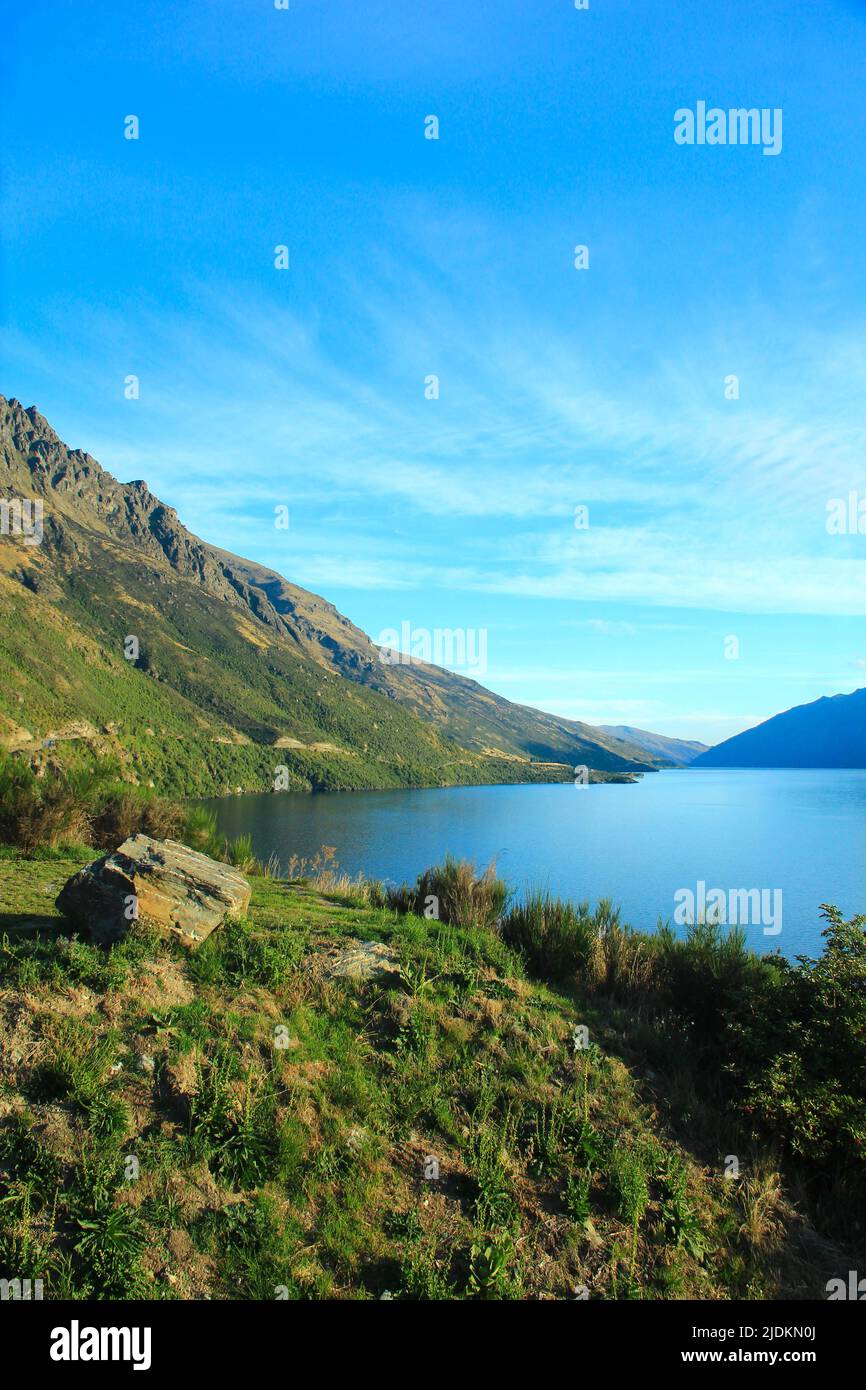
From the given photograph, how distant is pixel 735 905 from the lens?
107 ft

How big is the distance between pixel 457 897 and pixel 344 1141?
20.5 ft

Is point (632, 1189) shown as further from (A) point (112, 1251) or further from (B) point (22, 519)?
(B) point (22, 519)

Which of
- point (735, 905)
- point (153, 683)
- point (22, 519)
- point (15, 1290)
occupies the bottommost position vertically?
point (735, 905)

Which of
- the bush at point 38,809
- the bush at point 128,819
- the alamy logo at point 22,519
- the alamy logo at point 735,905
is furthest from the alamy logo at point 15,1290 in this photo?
the alamy logo at point 22,519

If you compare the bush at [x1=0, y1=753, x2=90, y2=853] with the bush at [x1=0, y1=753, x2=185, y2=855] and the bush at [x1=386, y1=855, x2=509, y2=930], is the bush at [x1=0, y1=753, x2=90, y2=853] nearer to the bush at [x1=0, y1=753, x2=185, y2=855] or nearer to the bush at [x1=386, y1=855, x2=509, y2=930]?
the bush at [x1=0, y1=753, x2=185, y2=855]

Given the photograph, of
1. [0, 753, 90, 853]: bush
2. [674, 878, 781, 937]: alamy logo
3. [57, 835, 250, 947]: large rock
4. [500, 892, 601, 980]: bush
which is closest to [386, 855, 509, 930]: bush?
[500, 892, 601, 980]: bush

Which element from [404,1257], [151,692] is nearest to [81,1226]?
[404,1257]

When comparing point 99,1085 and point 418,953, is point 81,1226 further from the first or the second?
point 418,953

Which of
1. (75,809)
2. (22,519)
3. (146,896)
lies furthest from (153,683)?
(146,896)

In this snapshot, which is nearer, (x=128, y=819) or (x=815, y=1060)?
(x=815, y=1060)

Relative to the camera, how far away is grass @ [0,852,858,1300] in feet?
15.6

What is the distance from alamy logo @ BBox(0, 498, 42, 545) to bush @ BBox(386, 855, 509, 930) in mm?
154823
